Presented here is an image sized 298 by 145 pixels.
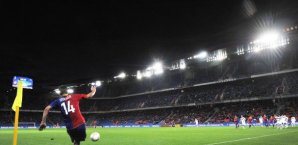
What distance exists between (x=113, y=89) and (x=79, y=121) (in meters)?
99.8

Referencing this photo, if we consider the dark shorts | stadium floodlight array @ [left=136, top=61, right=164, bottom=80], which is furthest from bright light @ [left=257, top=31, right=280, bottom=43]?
the dark shorts

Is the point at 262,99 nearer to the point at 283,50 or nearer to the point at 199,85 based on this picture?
the point at 283,50

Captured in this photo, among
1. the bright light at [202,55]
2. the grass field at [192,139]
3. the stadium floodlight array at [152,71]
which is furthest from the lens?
the stadium floodlight array at [152,71]

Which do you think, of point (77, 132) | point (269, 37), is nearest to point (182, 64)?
point (269, 37)

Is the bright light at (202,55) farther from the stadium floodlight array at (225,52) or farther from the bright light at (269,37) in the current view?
the bright light at (269,37)

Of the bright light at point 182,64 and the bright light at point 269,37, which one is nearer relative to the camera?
the bright light at point 269,37

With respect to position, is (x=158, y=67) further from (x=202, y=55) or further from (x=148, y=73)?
(x=202, y=55)

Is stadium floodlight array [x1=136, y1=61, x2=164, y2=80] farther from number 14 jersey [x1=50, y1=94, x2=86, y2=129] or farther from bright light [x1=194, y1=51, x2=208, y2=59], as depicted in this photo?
number 14 jersey [x1=50, y1=94, x2=86, y2=129]

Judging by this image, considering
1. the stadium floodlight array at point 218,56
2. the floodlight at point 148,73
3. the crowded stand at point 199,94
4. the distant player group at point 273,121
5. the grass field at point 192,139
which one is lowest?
the grass field at point 192,139

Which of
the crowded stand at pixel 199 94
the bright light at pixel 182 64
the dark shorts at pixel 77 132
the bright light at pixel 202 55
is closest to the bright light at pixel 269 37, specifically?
the crowded stand at pixel 199 94

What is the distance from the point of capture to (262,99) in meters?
57.5

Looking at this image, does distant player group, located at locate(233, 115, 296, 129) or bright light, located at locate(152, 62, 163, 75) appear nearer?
distant player group, located at locate(233, 115, 296, 129)

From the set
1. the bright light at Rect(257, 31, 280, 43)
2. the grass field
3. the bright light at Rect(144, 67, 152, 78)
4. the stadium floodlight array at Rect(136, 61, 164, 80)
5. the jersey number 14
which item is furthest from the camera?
the bright light at Rect(144, 67, 152, 78)

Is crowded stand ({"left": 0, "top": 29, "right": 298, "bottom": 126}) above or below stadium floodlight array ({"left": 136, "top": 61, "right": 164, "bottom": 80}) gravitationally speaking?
below
